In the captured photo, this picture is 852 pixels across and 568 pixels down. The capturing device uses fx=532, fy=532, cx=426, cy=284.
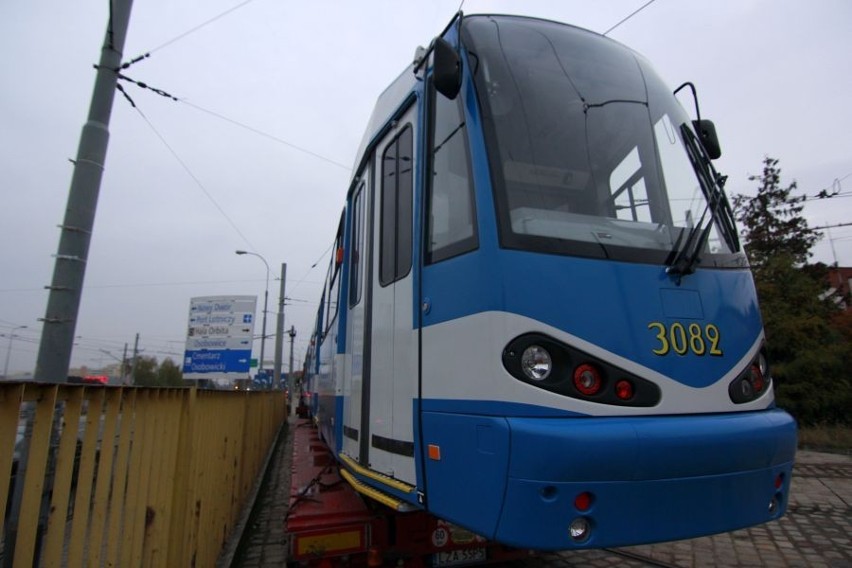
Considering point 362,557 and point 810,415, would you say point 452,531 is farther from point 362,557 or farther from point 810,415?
point 810,415

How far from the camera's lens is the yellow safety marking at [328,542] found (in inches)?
137

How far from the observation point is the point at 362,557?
3.73 metres

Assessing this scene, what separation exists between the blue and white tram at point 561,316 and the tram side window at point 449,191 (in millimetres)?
13

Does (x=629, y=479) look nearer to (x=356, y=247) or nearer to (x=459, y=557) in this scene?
(x=459, y=557)

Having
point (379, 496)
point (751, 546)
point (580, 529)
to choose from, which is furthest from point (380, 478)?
point (751, 546)

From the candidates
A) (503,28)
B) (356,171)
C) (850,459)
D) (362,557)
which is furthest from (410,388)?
(850,459)

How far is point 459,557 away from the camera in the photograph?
3.64 metres

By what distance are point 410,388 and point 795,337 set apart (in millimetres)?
15254

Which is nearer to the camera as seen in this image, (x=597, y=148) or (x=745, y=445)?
(x=745, y=445)

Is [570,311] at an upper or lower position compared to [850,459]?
upper

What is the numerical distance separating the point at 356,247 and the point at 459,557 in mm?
2585

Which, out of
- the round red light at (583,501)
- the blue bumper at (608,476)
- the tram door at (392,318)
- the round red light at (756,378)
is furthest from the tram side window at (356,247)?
the round red light at (756,378)

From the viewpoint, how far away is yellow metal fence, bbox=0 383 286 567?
2053 mm

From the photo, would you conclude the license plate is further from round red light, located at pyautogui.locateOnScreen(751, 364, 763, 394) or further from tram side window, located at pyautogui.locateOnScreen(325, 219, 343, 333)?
tram side window, located at pyautogui.locateOnScreen(325, 219, 343, 333)
